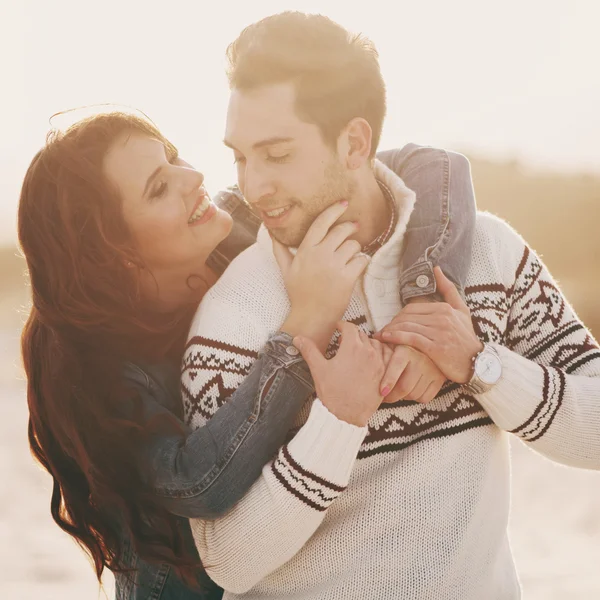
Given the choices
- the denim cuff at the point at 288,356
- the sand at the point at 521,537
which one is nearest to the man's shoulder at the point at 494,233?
the denim cuff at the point at 288,356

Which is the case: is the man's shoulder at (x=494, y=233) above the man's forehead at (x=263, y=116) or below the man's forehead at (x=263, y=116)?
below

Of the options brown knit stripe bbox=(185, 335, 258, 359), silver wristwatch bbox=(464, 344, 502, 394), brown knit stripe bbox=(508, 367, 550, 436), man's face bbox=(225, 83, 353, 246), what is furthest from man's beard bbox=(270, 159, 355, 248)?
brown knit stripe bbox=(508, 367, 550, 436)

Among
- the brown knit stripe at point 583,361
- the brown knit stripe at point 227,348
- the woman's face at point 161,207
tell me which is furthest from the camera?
the woman's face at point 161,207

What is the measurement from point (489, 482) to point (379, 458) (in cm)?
31

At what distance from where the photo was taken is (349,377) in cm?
195

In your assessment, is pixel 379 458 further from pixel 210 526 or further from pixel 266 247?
pixel 266 247

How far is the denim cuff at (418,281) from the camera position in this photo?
211 cm

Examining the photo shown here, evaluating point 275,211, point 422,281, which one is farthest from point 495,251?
point 275,211

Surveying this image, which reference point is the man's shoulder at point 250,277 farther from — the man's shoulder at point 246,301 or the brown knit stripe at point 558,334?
the brown knit stripe at point 558,334

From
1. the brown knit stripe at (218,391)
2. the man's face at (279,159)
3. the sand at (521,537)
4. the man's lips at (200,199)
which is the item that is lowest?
the sand at (521,537)

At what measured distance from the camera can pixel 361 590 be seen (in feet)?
6.73

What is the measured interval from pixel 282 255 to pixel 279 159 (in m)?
0.27

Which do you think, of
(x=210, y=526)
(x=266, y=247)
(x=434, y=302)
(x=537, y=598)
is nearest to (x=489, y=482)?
(x=434, y=302)

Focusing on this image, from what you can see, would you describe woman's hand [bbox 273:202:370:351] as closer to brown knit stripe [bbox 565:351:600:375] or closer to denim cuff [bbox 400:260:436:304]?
denim cuff [bbox 400:260:436:304]
